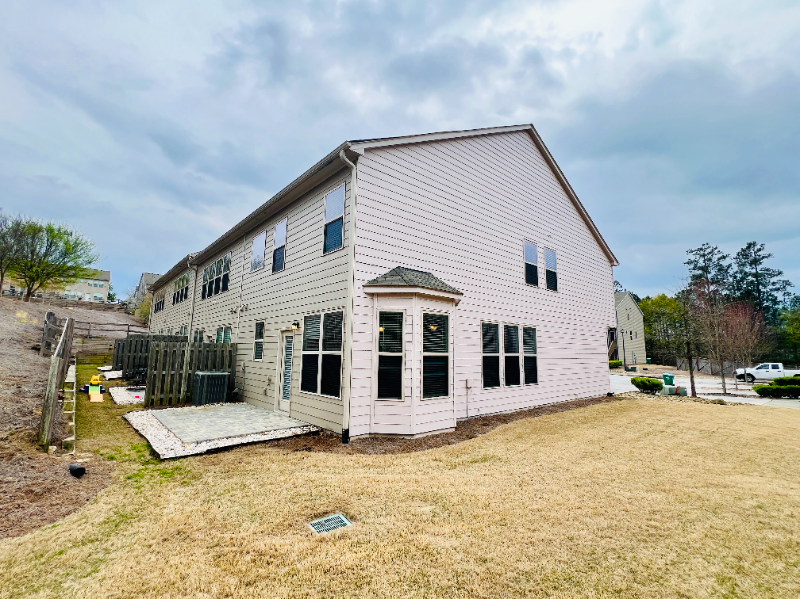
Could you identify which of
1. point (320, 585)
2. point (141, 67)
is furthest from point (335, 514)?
point (141, 67)

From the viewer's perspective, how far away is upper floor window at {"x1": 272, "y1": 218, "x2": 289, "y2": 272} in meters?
9.56

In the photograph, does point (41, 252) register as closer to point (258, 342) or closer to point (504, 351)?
point (258, 342)

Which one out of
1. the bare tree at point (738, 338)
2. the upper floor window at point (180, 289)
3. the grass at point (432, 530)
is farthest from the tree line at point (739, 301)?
the upper floor window at point (180, 289)

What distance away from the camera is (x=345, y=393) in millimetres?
6480

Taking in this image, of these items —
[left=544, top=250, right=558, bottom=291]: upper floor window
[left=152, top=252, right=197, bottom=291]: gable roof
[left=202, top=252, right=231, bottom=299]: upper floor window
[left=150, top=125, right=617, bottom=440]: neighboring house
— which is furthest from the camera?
[left=152, top=252, right=197, bottom=291]: gable roof

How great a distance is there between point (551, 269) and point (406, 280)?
22.8ft

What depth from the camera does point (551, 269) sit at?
11508 millimetres

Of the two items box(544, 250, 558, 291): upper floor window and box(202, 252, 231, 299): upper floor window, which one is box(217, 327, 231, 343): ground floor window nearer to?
box(202, 252, 231, 299): upper floor window

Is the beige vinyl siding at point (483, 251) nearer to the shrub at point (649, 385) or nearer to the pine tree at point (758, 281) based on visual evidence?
the shrub at point (649, 385)

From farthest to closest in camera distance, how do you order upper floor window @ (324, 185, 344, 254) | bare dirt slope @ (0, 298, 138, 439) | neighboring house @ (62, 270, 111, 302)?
neighboring house @ (62, 270, 111, 302), upper floor window @ (324, 185, 344, 254), bare dirt slope @ (0, 298, 138, 439)

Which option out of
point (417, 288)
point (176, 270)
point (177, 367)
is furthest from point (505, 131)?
point (176, 270)

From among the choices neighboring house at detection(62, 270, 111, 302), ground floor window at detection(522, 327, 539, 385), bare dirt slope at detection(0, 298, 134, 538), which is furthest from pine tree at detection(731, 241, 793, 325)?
neighboring house at detection(62, 270, 111, 302)

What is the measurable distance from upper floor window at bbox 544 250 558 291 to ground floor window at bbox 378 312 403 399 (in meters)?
6.74

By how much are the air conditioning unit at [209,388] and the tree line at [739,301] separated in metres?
34.5
